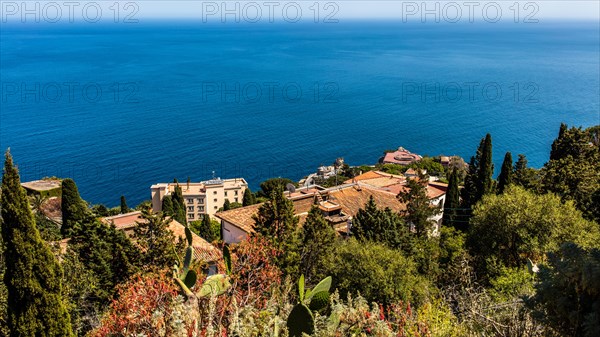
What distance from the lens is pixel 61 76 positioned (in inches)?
4648

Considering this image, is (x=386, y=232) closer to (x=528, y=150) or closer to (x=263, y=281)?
(x=263, y=281)

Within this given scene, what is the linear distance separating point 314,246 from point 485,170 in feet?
51.7

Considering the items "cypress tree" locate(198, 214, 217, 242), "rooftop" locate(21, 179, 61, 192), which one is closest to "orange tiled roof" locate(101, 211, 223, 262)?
"cypress tree" locate(198, 214, 217, 242)

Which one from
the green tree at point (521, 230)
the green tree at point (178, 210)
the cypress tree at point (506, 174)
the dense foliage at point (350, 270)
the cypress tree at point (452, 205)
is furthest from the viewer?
the green tree at point (178, 210)

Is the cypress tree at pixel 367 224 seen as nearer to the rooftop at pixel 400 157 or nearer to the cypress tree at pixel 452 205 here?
the cypress tree at pixel 452 205

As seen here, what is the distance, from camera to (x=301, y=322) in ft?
18.7

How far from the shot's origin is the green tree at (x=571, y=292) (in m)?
5.86

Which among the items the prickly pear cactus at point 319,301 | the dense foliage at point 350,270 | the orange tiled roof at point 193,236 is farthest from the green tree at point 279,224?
the prickly pear cactus at point 319,301

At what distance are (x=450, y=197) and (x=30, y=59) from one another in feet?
487

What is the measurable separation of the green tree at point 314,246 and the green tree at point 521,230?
5.38 meters

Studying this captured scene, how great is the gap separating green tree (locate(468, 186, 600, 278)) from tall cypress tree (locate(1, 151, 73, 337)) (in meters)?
12.9

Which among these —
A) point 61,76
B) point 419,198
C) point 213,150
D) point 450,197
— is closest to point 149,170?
point 213,150

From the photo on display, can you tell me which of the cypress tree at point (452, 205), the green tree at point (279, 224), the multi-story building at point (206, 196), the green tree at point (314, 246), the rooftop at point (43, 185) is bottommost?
the multi-story building at point (206, 196)

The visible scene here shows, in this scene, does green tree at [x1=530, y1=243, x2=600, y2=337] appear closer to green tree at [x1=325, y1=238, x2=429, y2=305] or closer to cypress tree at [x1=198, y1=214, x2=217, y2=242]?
green tree at [x1=325, y1=238, x2=429, y2=305]
